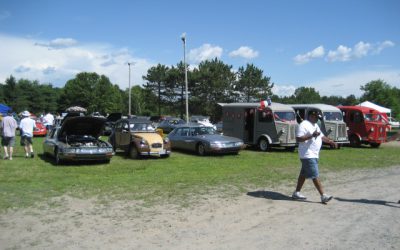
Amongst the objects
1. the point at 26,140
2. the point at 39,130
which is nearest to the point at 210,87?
the point at 39,130

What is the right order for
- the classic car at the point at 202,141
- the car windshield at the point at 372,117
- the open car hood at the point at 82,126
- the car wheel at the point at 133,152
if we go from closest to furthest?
the open car hood at the point at 82,126 < the car wheel at the point at 133,152 < the classic car at the point at 202,141 < the car windshield at the point at 372,117

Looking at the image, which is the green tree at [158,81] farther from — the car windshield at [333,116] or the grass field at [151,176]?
the grass field at [151,176]

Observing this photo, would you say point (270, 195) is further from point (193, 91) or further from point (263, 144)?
point (193, 91)

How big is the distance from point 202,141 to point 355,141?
413 inches

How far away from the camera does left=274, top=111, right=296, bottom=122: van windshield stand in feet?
66.0

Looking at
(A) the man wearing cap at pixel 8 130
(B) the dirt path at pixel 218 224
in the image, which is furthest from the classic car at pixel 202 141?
(B) the dirt path at pixel 218 224

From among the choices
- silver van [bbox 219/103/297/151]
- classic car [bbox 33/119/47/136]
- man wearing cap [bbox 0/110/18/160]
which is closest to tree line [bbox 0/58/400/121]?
classic car [bbox 33/119/47/136]

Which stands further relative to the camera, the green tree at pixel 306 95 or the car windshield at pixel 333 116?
the green tree at pixel 306 95

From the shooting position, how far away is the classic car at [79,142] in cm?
1393

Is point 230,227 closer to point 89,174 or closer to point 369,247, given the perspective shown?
point 369,247

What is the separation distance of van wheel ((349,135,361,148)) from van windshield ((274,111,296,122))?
5.16 meters

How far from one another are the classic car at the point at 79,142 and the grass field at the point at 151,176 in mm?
373

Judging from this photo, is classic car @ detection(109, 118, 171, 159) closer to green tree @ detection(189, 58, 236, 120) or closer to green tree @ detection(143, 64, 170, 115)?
green tree @ detection(189, 58, 236, 120)

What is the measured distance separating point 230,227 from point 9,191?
5699 millimetres
